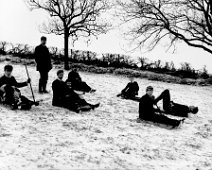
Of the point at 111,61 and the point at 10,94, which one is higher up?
the point at 111,61

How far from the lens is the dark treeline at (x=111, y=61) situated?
76.3 feet

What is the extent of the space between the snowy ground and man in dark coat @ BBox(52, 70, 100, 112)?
0.24 m

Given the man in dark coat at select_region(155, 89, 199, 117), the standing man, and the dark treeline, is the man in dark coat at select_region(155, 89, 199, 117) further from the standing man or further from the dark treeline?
the dark treeline

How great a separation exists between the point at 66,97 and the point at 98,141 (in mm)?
3074

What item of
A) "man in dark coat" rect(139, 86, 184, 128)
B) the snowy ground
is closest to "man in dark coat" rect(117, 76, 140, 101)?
the snowy ground

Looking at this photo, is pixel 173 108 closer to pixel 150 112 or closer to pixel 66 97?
pixel 150 112

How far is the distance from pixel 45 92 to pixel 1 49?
12.3 metres

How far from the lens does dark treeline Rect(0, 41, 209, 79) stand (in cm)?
2327

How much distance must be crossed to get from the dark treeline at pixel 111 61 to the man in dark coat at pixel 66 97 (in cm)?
1202

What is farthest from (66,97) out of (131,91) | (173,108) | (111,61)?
(111,61)

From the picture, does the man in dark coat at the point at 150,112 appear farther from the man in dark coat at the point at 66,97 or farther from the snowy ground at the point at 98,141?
the man in dark coat at the point at 66,97

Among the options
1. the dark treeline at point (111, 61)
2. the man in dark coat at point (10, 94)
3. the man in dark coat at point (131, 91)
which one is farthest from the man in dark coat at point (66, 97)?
the dark treeline at point (111, 61)

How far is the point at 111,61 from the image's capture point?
23875mm

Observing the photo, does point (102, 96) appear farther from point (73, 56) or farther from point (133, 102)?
point (73, 56)
